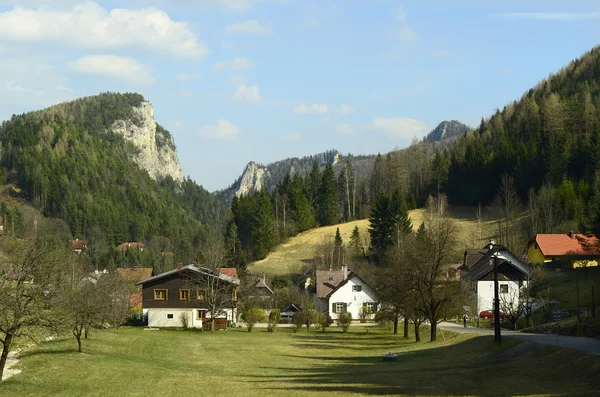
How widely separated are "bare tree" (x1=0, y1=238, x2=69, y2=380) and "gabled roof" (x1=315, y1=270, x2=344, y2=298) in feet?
184

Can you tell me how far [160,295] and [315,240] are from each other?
5350cm

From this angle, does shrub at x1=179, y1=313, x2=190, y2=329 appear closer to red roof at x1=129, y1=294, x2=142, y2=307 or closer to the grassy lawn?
the grassy lawn

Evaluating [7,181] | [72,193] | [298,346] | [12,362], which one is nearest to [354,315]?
[298,346]

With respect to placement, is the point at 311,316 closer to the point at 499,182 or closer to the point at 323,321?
the point at 323,321

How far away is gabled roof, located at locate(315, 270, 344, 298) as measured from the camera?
85.2 m

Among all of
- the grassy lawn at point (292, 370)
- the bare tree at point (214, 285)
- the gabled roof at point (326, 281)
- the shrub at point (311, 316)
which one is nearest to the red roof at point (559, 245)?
the gabled roof at point (326, 281)

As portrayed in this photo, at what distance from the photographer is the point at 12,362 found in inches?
1299

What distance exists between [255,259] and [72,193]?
275 feet

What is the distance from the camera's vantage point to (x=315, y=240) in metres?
123

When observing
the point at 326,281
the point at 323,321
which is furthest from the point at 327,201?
the point at 323,321

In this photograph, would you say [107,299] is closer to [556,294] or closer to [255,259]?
[556,294]

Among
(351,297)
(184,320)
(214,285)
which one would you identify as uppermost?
(214,285)

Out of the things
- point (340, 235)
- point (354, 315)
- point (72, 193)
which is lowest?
point (354, 315)

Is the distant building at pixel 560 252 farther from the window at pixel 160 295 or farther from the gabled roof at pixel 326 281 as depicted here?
the window at pixel 160 295
